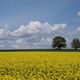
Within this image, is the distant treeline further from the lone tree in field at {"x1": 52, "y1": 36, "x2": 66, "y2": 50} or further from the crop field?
the crop field

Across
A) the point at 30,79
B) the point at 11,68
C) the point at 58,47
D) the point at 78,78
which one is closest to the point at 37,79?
the point at 30,79

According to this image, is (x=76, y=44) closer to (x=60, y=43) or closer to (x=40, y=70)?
(x=60, y=43)

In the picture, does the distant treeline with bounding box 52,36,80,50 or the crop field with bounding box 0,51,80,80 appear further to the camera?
the distant treeline with bounding box 52,36,80,50

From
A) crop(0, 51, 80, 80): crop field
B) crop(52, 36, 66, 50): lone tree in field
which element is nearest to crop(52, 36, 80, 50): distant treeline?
crop(52, 36, 66, 50): lone tree in field

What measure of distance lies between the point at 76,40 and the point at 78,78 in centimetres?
12343

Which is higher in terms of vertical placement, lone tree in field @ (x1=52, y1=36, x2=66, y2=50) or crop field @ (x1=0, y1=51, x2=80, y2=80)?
lone tree in field @ (x1=52, y1=36, x2=66, y2=50)

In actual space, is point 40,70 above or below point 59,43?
below

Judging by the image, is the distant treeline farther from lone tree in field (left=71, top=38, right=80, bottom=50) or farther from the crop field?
the crop field

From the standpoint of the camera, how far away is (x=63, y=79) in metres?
12.6

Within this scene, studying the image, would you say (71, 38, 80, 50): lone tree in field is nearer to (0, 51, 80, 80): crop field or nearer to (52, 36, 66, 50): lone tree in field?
(52, 36, 66, 50): lone tree in field

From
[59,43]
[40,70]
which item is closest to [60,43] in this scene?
[59,43]

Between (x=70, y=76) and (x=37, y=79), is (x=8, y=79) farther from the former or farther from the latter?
(x=70, y=76)

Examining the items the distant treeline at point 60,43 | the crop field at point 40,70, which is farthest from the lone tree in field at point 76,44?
the crop field at point 40,70

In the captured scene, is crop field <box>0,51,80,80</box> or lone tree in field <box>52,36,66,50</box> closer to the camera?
crop field <box>0,51,80,80</box>
